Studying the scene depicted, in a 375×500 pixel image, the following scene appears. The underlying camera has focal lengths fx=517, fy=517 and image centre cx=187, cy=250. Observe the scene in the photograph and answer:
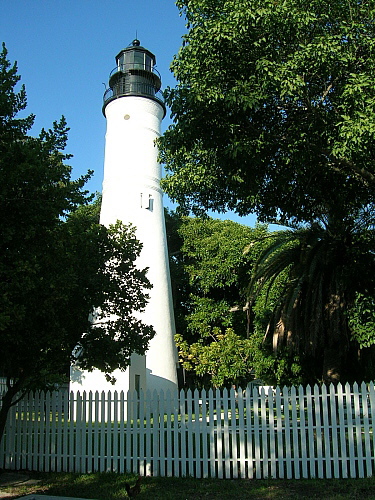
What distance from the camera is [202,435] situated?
9383 mm

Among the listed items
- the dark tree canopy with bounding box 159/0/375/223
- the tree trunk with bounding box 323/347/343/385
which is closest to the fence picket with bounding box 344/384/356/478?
the tree trunk with bounding box 323/347/343/385

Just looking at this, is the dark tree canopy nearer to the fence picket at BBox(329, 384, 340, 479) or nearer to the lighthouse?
the fence picket at BBox(329, 384, 340, 479)

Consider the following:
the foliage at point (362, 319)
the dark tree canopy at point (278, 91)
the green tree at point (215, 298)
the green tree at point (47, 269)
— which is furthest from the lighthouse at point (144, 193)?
the dark tree canopy at point (278, 91)

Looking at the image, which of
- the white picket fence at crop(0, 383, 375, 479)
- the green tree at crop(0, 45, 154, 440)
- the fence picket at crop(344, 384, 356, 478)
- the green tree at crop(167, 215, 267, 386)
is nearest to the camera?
the green tree at crop(0, 45, 154, 440)

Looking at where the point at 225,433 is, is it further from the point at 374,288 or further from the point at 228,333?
the point at 228,333

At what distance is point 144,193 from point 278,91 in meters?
13.4

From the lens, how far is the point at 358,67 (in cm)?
913

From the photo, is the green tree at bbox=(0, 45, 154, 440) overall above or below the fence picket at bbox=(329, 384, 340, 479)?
above

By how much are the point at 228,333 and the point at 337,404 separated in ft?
50.1

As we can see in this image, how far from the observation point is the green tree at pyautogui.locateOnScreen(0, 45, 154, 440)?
7.44m

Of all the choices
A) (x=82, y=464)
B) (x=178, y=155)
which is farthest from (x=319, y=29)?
(x=82, y=464)

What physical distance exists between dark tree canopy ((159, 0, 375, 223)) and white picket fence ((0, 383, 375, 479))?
13.6 ft

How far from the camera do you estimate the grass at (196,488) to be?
7.87m

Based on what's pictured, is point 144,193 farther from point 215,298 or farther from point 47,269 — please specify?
point 47,269
